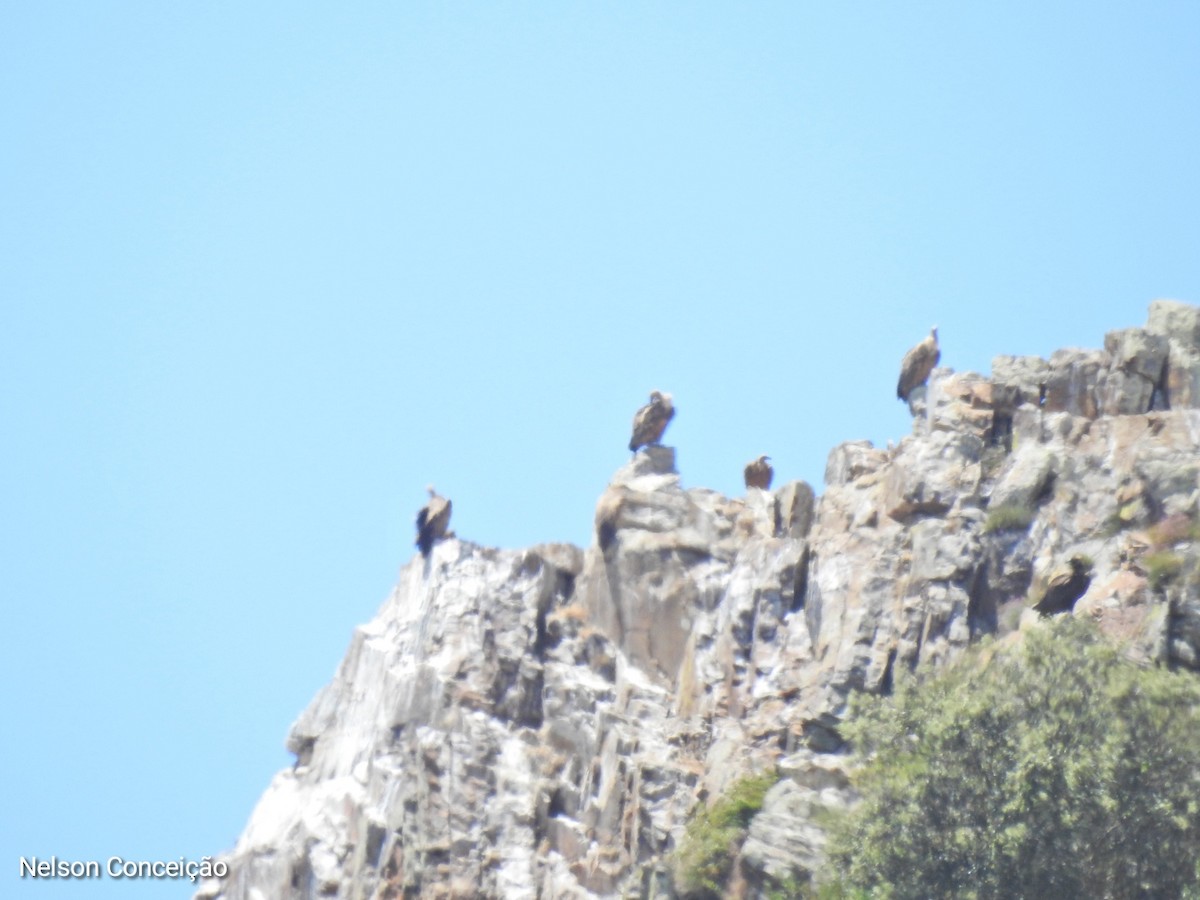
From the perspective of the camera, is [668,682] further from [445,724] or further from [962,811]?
[962,811]

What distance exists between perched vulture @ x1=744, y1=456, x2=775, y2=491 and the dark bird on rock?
73.7 feet

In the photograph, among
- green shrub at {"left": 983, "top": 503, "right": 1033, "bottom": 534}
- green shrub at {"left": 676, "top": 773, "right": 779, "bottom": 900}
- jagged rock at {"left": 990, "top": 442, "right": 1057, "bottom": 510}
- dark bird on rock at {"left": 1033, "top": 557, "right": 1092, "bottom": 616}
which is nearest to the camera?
dark bird on rock at {"left": 1033, "top": 557, "right": 1092, "bottom": 616}

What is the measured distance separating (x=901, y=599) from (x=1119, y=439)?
714 centimetres

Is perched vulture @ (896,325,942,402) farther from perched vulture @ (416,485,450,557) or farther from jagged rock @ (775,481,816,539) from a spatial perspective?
perched vulture @ (416,485,450,557)

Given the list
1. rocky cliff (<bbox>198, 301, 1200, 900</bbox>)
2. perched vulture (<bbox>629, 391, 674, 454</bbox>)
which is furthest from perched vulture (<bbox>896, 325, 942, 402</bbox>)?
perched vulture (<bbox>629, 391, 674, 454</bbox>)

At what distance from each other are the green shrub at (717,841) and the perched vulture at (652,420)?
21.2 meters

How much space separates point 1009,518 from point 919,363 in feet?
44.9

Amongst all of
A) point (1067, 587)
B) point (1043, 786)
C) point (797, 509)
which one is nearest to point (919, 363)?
point (797, 509)

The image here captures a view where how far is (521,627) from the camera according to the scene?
71.6 metres

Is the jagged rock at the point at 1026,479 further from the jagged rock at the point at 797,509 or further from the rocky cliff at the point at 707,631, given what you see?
the jagged rock at the point at 797,509

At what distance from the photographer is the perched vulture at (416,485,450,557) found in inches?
3039

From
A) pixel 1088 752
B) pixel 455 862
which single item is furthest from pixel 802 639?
pixel 1088 752

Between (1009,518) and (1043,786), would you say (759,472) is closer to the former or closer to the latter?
(1009,518)

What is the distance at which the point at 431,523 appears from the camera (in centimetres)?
7744
